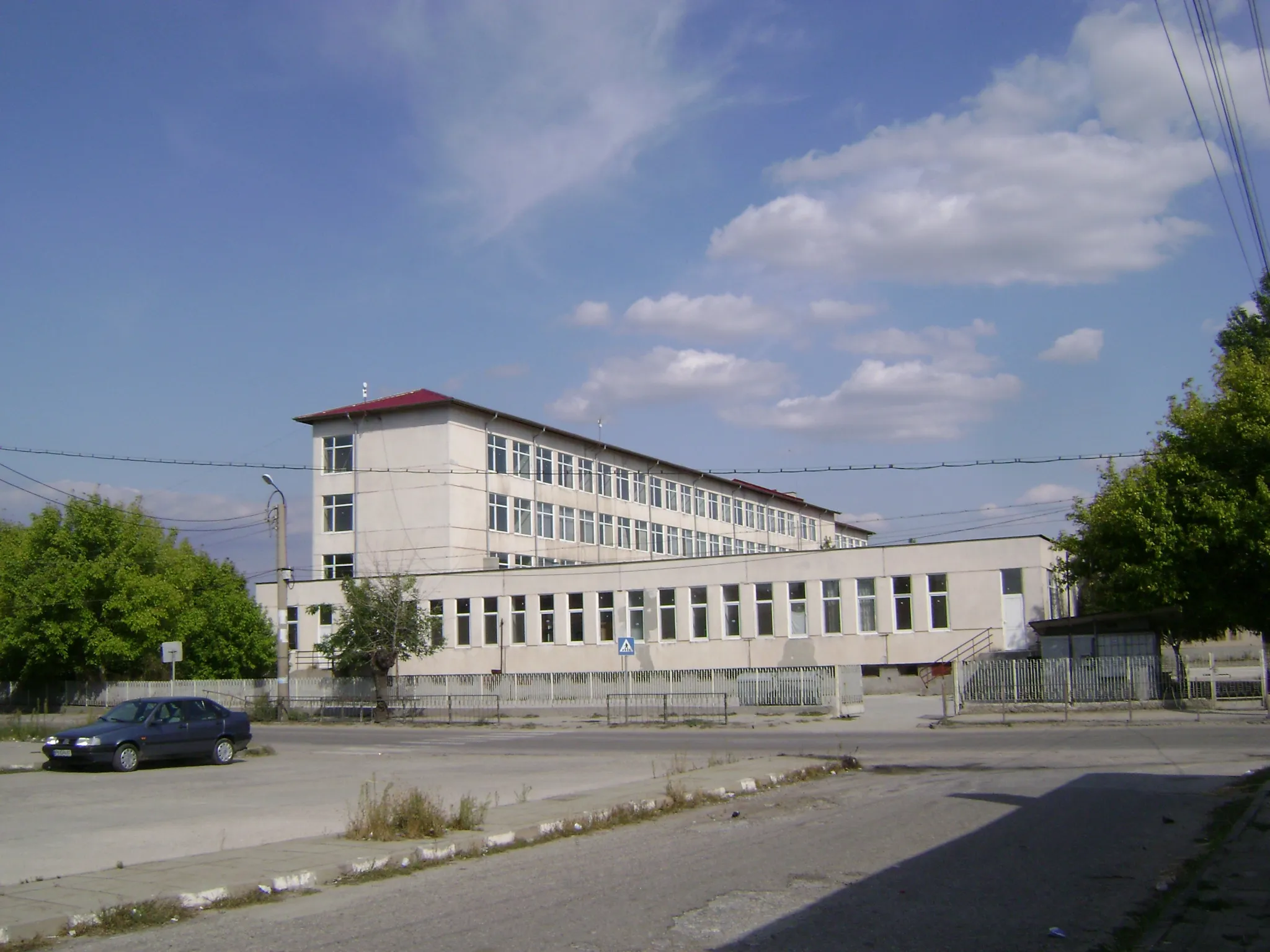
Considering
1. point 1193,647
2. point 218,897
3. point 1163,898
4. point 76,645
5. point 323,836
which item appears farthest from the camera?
point 1193,647

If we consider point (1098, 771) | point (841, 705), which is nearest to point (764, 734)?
point (841, 705)

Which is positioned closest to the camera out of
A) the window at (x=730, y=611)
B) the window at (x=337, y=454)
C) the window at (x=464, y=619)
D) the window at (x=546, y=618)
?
the window at (x=730, y=611)

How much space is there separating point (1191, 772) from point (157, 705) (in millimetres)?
19577

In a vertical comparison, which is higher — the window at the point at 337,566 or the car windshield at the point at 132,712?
the window at the point at 337,566

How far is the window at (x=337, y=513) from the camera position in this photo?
62.5 meters

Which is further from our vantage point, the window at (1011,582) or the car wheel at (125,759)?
the window at (1011,582)

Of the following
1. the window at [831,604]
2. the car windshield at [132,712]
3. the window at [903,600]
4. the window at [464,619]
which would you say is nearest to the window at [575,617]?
the window at [464,619]

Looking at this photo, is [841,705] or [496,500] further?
[496,500]

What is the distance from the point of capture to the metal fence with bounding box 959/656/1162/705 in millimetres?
35781

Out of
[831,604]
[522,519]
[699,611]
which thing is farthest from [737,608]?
[522,519]

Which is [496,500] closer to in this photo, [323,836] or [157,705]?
[157,705]

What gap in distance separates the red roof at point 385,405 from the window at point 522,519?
7.50 meters

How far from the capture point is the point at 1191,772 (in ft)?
59.6

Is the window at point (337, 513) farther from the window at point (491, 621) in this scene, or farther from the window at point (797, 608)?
the window at point (797, 608)
